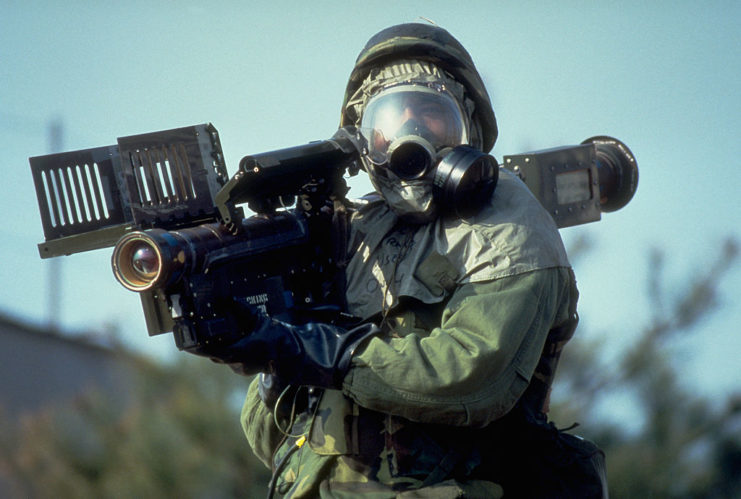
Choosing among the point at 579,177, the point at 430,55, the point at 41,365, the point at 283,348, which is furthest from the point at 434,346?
the point at 41,365

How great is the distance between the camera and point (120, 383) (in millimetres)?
8781

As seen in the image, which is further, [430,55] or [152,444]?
[152,444]

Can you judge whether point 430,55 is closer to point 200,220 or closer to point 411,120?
point 411,120

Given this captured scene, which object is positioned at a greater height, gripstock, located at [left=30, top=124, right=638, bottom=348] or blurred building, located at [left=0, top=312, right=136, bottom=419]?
gripstock, located at [left=30, top=124, right=638, bottom=348]

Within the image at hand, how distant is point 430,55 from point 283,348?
1264mm

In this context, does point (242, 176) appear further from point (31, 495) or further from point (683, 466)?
point (683, 466)

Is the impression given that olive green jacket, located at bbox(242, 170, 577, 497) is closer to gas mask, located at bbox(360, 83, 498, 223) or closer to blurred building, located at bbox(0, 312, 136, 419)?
gas mask, located at bbox(360, 83, 498, 223)

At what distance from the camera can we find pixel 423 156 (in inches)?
123

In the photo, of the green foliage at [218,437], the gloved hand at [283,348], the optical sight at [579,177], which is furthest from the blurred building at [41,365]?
the gloved hand at [283,348]

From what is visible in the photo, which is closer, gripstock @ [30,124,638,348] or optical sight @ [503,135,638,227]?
gripstock @ [30,124,638,348]

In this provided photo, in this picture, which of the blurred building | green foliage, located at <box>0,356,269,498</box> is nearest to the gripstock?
green foliage, located at <box>0,356,269,498</box>

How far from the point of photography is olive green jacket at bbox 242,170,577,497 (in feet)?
9.09

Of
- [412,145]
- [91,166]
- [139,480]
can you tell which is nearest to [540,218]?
[412,145]

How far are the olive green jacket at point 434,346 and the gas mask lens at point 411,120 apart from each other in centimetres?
23
